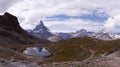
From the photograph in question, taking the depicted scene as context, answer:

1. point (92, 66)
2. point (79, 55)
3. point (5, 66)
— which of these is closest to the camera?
point (92, 66)

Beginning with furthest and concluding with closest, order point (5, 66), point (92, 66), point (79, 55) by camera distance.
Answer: point (79, 55) → point (5, 66) → point (92, 66)

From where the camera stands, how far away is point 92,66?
72.8m

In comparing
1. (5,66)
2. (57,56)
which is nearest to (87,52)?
(57,56)

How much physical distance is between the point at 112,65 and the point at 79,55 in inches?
4610

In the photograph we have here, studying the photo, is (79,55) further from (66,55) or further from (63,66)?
(63,66)

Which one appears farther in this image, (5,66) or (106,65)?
(5,66)

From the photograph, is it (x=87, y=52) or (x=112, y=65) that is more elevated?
(x=87, y=52)

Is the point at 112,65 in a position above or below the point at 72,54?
below

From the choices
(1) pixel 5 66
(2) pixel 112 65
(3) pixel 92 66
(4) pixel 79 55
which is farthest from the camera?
(4) pixel 79 55

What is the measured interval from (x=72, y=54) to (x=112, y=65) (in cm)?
12106

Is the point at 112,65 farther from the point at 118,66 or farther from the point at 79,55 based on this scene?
the point at 79,55

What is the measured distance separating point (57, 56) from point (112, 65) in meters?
121

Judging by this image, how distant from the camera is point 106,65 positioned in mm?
76875

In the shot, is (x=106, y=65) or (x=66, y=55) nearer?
(x=106, y=65)
